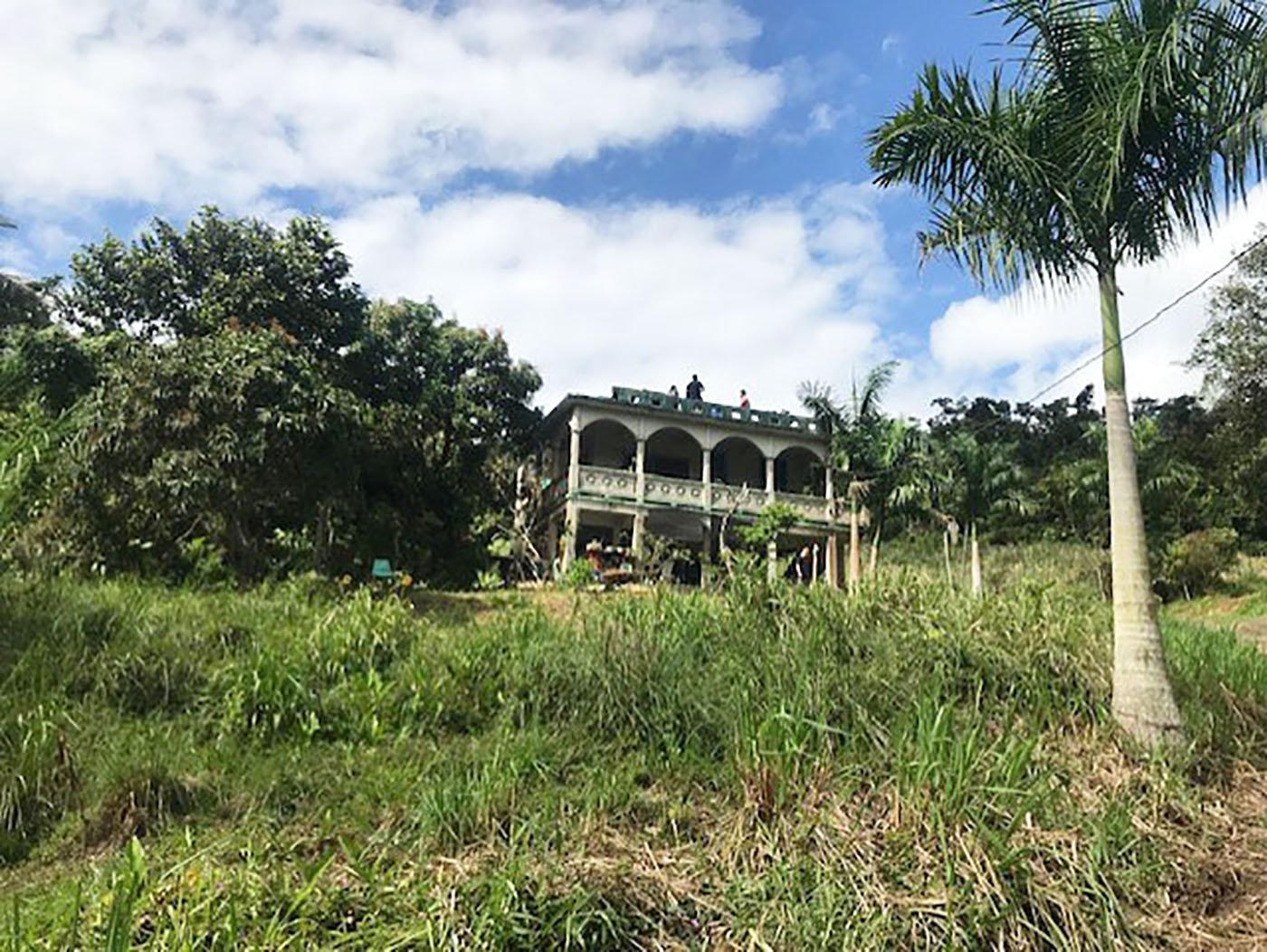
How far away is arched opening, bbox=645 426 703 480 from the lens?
24.8 meters

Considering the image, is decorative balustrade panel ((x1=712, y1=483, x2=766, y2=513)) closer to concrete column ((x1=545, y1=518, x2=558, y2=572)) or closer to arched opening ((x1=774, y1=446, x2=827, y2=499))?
arched opening ((x1=774, y1=446, x2=827, y2=499))

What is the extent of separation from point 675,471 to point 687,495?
2.99 metres

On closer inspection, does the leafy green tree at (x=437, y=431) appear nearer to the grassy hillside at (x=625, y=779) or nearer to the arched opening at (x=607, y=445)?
the arched opening at (x=607, y=445)

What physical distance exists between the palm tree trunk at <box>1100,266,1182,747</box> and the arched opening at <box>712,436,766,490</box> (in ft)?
58.7

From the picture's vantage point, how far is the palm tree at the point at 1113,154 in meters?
6.01

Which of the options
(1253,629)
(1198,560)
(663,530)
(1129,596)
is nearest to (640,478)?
(663,530)

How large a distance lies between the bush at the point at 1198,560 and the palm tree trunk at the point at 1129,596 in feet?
61.2

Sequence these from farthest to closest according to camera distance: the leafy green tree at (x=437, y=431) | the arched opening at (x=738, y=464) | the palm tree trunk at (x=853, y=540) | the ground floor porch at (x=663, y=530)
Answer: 1. the arched opening at (x=738, y=464)
2. the ground floor porch at (x=663, y=530)
3. the palm tree trunk at (x=853, y=540)
4. the leafy green tree at (x=437, y=431)

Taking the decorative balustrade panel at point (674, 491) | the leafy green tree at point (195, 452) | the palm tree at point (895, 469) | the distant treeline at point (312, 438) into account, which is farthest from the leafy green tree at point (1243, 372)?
the leafy green tree at point (195, 452)

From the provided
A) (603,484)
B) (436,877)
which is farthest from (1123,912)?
(603,484)

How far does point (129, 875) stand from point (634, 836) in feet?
7.48

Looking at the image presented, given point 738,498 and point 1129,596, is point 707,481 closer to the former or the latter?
point 738,498

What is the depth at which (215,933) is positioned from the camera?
314 centimetres

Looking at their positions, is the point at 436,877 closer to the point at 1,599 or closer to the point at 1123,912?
the point at 1123,912
